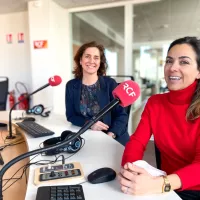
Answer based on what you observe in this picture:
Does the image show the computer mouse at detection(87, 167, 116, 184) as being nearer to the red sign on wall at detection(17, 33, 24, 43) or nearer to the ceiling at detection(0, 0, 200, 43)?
the ceiling at detection(0, 0, 200, 43)

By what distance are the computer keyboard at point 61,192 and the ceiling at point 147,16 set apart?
11.6 ft

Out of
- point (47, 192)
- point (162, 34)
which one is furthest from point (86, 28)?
point (47, 192)

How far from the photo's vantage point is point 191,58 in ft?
3.12

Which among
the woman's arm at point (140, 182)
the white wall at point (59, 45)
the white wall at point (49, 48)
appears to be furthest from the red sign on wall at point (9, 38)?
the woman's arm at point (140, 182)

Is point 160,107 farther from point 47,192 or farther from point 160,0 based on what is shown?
point 160,0

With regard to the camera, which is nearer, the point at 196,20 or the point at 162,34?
the point at 196,20

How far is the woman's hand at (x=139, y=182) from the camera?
702mm

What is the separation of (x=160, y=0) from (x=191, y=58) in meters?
3.09

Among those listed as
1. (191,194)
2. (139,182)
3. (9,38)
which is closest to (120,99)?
(139,182)

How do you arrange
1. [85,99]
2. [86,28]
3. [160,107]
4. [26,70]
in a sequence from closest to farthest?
1. [160,107]
2. [85,99]
3. [26,70]
4. [86,28]

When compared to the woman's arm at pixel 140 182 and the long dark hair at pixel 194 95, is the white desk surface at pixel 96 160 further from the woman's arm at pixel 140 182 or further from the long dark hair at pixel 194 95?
the long dark hair at pixel 194 95

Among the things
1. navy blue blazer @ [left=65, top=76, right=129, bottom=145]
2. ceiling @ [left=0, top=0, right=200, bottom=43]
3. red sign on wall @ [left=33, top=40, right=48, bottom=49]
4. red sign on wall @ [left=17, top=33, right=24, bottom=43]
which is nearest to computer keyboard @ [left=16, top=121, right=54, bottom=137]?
navy blue blazer @ [left=65, top=76, right=129, bottom=145]

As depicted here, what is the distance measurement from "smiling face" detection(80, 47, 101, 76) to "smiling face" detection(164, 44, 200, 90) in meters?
0.88

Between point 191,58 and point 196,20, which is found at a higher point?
point 196,20
